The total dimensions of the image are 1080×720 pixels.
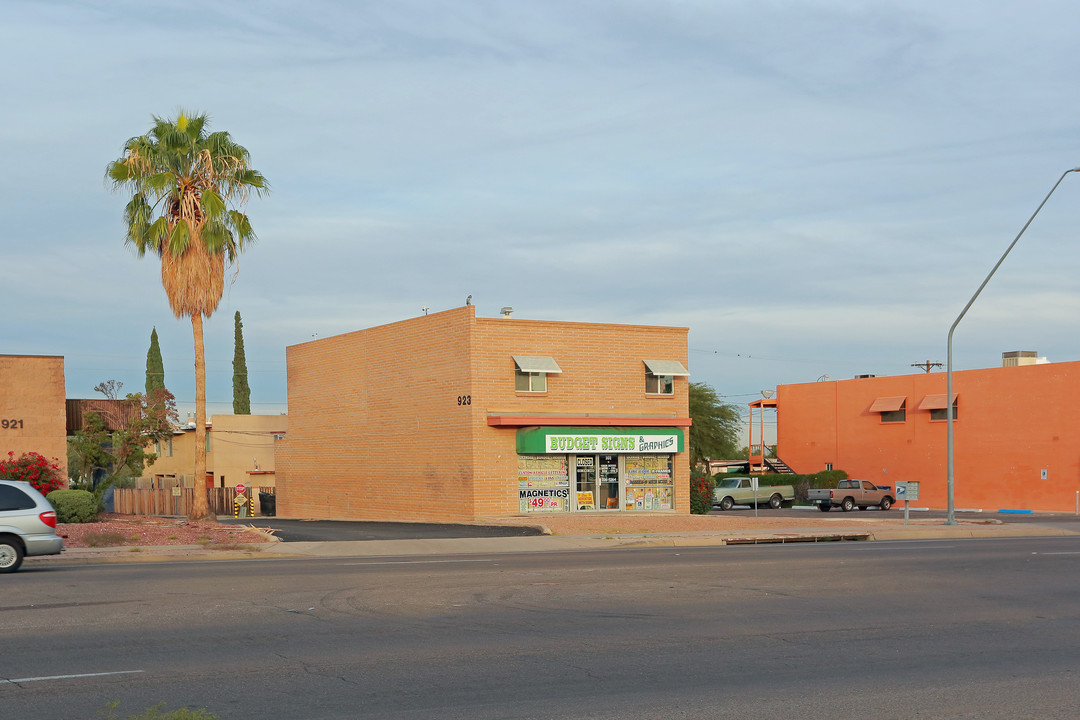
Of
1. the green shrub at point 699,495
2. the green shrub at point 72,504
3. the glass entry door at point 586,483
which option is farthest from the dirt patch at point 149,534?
the green shrub at point 699,495

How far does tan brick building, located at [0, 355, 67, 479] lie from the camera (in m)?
31.1

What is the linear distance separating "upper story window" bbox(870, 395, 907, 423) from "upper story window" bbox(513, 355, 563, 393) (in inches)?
1019

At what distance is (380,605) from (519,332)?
24.0 meters

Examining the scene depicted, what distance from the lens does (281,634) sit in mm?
11773

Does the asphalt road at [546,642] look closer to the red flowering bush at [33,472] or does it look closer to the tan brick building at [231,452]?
the red flowering bush at [33,472]

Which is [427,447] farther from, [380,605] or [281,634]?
[281,634]

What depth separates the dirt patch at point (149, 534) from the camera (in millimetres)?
24875

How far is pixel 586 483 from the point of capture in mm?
38562

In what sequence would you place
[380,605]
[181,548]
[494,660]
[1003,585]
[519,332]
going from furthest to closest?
[519,332], [181,548], [1003,585], [380,605], [494,660]

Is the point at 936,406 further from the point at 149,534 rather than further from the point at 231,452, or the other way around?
the point at 149,534

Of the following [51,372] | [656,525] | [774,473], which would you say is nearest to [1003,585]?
[656,525]

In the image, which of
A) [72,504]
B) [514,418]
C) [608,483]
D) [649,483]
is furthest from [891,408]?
[72,504]

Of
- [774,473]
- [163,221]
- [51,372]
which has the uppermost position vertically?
[163,221]

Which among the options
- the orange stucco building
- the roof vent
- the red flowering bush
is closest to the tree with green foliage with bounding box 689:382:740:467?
the orange stucco building
